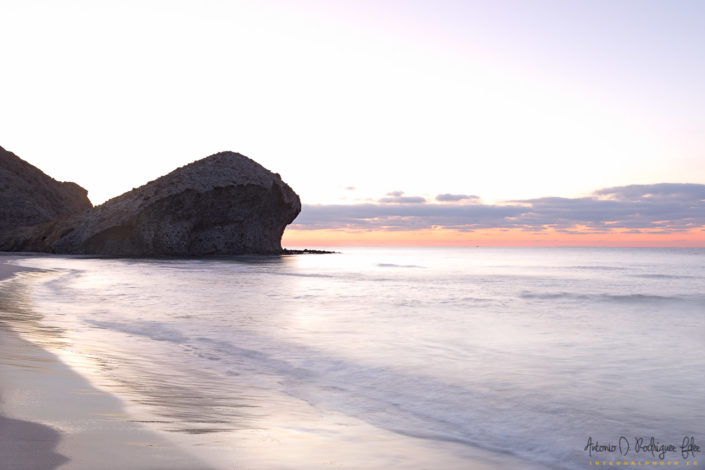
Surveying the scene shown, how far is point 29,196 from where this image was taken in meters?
93.5

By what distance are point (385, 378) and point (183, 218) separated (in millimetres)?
63423

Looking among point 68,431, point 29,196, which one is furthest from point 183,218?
point 68,431

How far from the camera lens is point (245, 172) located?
70.1m

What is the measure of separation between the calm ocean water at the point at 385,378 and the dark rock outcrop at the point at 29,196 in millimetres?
85469

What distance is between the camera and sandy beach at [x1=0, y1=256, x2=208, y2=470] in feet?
8.89

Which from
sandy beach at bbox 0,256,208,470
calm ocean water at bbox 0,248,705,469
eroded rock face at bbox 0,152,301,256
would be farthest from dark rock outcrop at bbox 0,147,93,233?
sandy beach at bbox 0,256,208,470

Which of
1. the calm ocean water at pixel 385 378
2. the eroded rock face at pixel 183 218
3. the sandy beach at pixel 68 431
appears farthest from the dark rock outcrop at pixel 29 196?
the sandy beach at pixel 68 431

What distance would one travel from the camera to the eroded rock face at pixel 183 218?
64.4 m

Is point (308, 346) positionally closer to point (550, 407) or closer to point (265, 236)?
point (550, 407)

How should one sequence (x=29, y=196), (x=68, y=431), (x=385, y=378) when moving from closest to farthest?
1. (x=68, y=431)
2. (x=385, y=378)
3. (x=29, y=196)

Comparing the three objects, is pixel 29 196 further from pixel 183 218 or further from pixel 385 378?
pixel 385 378

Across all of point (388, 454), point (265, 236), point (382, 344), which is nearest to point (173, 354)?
point (382, 344)

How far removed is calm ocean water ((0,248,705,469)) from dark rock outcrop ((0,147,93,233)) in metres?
85.5

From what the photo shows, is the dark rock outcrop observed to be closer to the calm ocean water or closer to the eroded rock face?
the eroded rock face
